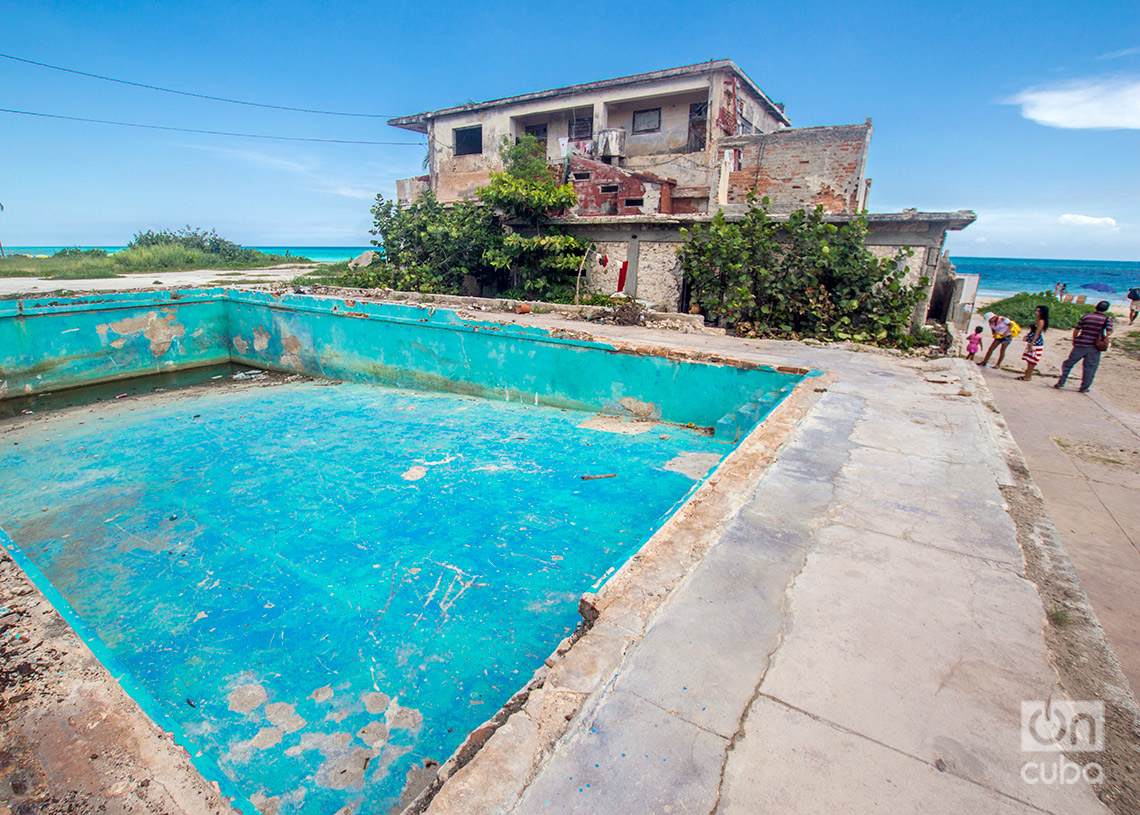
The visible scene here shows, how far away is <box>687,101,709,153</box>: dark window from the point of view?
18.4m

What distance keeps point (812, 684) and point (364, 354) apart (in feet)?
29.5

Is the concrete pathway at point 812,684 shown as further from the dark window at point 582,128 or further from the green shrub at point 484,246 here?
the dark window at point 582,128

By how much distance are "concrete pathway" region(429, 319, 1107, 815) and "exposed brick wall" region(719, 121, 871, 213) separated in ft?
41.6

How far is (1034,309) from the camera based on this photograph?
18609mm

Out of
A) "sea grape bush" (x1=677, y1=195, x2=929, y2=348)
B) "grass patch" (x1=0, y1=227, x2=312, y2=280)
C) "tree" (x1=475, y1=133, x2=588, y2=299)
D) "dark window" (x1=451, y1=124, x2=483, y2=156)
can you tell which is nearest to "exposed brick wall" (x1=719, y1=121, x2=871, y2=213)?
"sea grape bush" (x1=677, y1=195, x2=929, y2=348)

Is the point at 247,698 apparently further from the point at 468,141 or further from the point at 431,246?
the point at 468,141

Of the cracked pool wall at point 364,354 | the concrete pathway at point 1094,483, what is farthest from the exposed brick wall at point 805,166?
the cracked pool wall at point 364,354

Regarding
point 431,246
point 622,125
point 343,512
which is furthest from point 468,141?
point 343,512

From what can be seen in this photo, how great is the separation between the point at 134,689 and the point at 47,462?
6.12 metres

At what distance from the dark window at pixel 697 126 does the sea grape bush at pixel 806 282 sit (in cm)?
991

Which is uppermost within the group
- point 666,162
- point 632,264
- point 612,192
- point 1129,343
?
point 666,162

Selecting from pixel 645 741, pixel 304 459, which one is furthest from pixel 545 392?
pixel 645 741

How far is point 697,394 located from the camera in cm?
667

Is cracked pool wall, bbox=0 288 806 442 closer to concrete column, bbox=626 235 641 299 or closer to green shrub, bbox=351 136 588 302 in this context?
green shrub, bbox=351 136 588 302
